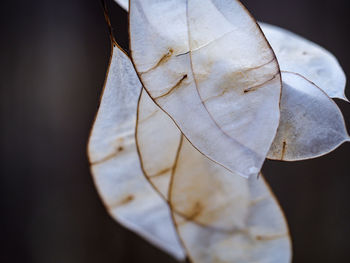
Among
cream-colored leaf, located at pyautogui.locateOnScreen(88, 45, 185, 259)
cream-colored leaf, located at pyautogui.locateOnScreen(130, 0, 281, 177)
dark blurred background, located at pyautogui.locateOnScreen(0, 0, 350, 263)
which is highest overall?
cream-colored leaf, located at pyautogui.locateOnScreen(130, 0, 281, 177)

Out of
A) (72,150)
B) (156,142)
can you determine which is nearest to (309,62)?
(156,142)

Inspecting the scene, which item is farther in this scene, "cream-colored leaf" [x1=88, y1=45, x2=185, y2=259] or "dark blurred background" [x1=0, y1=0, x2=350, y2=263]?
"dark blurred background" [x1=0, y1=0, x2=350, y2=263]

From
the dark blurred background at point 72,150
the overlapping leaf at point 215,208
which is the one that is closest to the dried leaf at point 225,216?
the overlapping leaf at point 215,208

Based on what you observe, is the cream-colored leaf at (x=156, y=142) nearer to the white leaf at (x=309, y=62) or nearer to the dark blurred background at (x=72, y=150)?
the white leaf at (x=309, y=62)

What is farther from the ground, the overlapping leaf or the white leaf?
the white leaf

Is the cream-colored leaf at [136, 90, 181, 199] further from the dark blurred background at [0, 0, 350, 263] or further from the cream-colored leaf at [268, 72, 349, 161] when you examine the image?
the dark blurred background at [0, 0, 350, 263]

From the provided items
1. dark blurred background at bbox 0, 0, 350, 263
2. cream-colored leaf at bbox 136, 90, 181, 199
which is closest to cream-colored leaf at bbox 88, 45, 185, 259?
cream-colored leaf at bbox 136, 90, 181, 199
